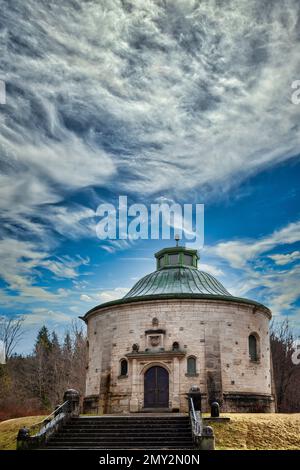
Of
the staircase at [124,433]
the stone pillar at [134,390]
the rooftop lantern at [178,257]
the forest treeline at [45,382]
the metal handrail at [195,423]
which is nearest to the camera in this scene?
the metal handrail at [195,423]

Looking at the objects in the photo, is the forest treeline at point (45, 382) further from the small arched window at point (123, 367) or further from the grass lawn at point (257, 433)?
the grass lawn at point (257, 433)

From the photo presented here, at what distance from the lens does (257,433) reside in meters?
20.3

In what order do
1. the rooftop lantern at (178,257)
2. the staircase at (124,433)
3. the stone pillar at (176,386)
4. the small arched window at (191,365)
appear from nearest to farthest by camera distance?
the staircase at (124,433), the stone pillar at (176,386), the small arched window at (191,365), the rooftop lantern at (178,257)

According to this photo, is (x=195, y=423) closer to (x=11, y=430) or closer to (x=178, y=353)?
(x=178, y=353)

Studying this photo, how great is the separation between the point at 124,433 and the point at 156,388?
7998mm

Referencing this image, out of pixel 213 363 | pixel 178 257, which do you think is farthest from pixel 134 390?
pixel 178 257

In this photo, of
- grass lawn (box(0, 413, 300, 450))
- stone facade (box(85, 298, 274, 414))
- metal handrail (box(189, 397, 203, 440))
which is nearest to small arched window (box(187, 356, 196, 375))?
stone facade (box(85, 298, 274, 414))

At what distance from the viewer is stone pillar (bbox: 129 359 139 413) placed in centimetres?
2796

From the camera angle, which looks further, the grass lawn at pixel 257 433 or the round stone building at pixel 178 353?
the round stone building at pixel 178 353

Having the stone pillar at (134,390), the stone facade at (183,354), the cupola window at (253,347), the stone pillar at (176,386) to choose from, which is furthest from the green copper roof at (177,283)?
the stone pillar at (134,390)

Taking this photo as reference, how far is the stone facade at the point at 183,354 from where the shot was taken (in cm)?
2802

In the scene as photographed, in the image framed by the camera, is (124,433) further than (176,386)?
No

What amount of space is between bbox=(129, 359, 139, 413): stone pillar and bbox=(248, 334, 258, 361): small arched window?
24.6 feet

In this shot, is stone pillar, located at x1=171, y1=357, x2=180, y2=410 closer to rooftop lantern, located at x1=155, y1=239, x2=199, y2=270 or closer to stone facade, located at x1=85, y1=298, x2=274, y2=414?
stone facade, located at x1=85, y1=298, x2=274, y2=414
